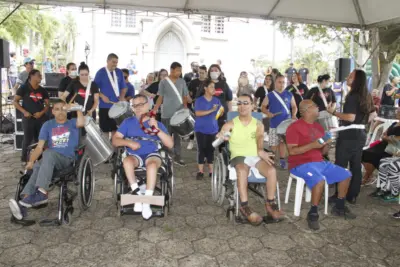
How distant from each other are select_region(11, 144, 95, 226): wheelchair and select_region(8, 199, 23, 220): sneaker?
0.06 metres

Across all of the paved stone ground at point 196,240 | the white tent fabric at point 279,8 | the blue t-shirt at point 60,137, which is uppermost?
the white tent fabric at point 279,8

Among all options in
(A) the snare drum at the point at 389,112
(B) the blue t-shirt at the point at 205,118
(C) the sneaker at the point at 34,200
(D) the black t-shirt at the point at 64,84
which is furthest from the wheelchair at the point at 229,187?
(A) the snare drum at the point at 389,112

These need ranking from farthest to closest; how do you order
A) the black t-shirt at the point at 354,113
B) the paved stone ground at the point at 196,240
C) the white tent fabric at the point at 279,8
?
the white tent fabric at the point at 279,8
the black t-shirt at the point at 354,113
the paved stone ground at the point at 196,240

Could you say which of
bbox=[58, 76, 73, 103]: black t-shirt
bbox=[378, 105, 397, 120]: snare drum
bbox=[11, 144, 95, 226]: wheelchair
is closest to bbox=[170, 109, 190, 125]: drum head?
bbox=[11, 144, 95, 226]: wheelchair

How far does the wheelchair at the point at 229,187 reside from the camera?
3.79 metres

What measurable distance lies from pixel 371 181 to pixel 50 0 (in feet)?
19.2

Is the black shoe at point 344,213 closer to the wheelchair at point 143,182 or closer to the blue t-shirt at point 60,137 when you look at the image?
the wheelchair at point 143,182

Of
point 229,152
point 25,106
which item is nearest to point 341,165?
point 229,152

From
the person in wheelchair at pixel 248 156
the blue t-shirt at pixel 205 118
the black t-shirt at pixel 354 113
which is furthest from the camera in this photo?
the blue t-shirt at pixel 205 118

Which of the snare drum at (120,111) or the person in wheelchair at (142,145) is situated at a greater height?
the snare drum at (120,111)

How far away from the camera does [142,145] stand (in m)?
3.96

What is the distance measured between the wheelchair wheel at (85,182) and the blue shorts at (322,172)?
2.22 m

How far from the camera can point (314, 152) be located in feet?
13.0

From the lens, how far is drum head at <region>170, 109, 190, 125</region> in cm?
525
